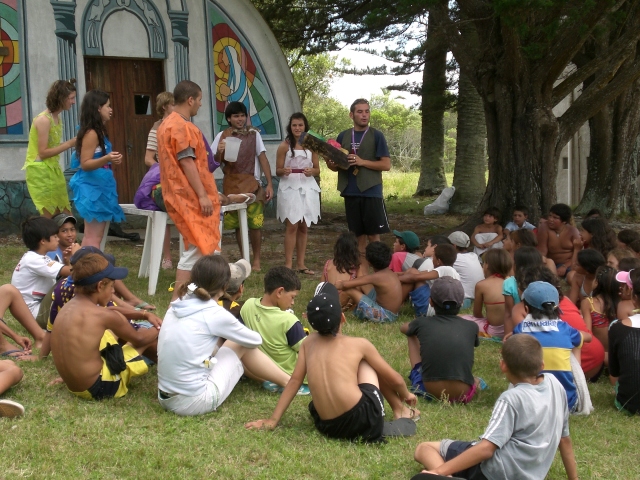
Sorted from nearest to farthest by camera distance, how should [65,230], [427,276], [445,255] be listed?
[65,230], [445,255], [427,276]

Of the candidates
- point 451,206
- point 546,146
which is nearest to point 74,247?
point 546,146

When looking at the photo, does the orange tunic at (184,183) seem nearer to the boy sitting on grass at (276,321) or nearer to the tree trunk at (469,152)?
the boy sitting on grass at (276,321)

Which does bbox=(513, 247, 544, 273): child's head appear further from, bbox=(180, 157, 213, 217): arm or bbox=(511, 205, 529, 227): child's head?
bbox=(511, 205, 529, 227): child's head

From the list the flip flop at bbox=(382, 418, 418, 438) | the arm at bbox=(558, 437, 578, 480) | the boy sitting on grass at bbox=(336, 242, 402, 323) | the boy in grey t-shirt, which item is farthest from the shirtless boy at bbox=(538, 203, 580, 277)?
the boy in grey t-shirt

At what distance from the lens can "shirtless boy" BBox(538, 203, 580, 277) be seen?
7789mm

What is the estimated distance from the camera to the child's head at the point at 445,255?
6.35m

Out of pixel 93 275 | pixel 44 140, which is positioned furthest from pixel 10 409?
pixel 44 140

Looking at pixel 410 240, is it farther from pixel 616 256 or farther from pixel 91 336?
pixel 91 336

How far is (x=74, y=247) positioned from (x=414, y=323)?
286 cm

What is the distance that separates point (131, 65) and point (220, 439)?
866 centimetres

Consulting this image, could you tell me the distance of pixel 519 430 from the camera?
3416 millimetres

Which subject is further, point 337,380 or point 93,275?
point 93,275

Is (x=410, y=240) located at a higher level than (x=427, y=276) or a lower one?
higher

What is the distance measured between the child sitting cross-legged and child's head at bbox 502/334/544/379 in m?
1.06
